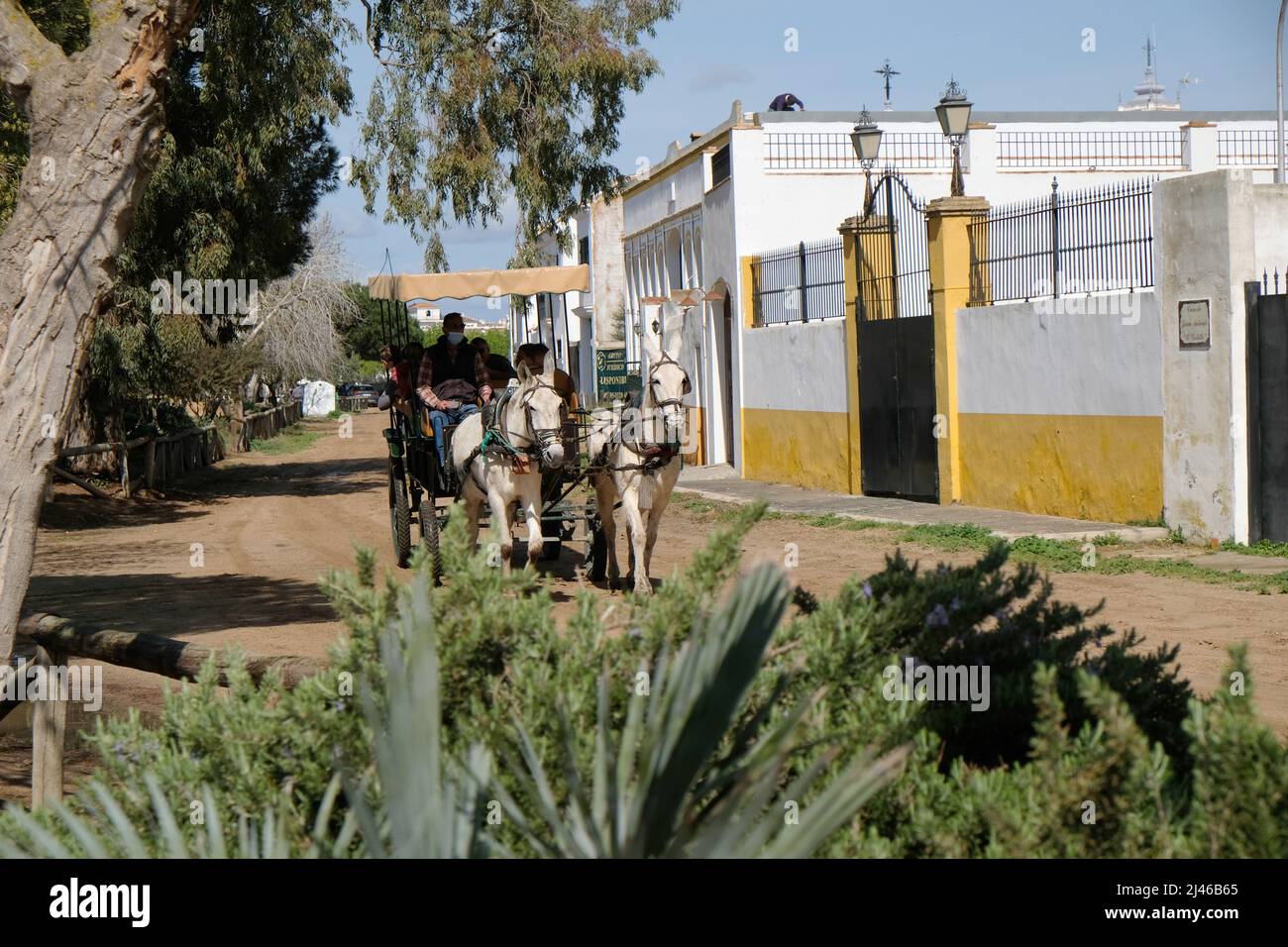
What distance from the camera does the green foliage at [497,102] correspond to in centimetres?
2725

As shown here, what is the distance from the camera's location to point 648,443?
38.1 ft

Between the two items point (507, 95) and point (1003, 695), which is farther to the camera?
point (507, 95)

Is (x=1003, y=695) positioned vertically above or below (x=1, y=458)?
below

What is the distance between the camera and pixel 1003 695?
12.6 ft

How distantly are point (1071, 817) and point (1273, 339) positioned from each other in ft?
37.4

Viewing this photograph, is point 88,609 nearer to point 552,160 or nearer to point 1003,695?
point 1003,695

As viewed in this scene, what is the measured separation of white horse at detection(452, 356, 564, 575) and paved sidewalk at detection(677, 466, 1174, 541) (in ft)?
6.06

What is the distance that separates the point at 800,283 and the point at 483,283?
10.6 m

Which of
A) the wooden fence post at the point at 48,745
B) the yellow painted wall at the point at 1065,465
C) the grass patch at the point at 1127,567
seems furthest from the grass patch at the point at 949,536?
the wooden fence post at the point at 48,745

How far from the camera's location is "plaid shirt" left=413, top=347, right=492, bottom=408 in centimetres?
1301

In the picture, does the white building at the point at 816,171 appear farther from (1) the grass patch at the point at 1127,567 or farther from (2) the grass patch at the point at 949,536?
(1) the grass patch at the point at 1127,567

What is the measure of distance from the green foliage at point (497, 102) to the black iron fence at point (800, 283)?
4.79 metres

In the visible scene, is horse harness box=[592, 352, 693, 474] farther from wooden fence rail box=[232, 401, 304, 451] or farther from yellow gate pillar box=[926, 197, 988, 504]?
wooden fence rail box=[232, 401, 304, 451]
